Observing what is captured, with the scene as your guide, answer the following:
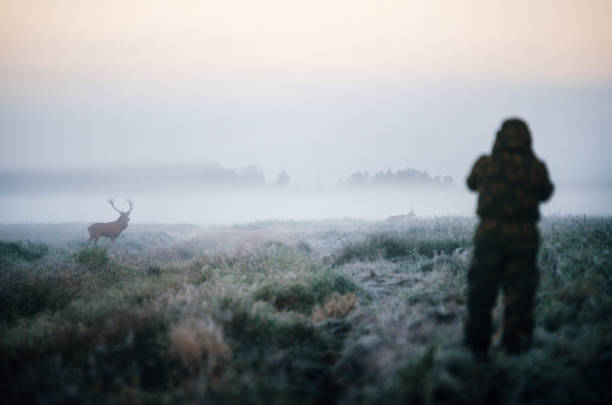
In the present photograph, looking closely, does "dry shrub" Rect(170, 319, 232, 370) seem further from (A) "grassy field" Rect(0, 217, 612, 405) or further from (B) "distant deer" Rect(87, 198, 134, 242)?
(B) "distant deer" Rect(87, 198, 134, 242)

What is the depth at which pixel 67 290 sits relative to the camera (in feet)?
24.3

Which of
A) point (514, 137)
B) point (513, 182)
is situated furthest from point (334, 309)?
point (514, 137)

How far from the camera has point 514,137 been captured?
390 centimetres

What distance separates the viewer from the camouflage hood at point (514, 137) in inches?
153

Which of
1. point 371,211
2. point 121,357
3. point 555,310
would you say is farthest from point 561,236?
point 371,211

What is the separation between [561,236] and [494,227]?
740 centimetres

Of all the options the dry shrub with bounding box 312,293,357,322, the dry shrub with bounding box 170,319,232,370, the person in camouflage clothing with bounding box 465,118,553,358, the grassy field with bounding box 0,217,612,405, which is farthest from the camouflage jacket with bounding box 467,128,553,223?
the dry shrub with bounding box 170,319,232,370

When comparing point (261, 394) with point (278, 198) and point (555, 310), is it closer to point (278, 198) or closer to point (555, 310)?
point (555, 310)

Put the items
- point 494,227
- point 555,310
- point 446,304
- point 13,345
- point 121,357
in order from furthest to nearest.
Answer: point 446,304, point 555,310, point 13,345, point 121,357, point 494,227

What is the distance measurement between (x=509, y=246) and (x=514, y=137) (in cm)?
136

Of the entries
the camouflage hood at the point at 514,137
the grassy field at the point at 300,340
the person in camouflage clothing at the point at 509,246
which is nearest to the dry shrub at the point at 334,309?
the grassy field at the point at 300,340

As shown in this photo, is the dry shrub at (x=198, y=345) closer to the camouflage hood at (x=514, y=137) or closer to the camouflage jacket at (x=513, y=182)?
the camouflage jacket at (x=513, y=182)

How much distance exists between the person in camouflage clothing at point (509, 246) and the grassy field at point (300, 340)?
11.8 inches

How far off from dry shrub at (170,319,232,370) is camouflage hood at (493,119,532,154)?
14.3 feet
